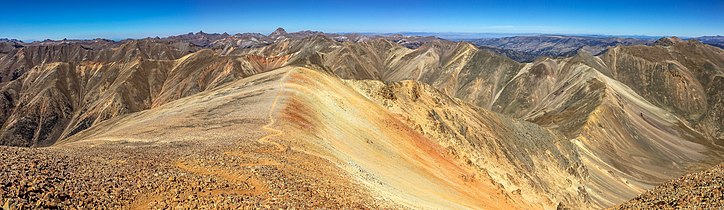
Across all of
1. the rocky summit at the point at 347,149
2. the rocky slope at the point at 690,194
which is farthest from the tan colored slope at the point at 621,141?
the rocky slope at the point at 690,194

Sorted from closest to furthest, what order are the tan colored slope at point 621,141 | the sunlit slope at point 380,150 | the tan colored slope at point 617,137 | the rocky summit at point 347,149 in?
the rocky summit at point 347,149 < the sunlit slope at point 380,150 < the tan colored slope at point 621,141 < the tan colored slope at point 617,137

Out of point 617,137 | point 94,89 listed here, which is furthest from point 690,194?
point 94,89

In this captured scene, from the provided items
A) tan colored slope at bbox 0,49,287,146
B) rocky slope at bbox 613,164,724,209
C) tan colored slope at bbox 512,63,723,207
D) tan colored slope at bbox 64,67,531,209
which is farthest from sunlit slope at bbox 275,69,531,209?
tan colored slope at bbox 0,49,287,146

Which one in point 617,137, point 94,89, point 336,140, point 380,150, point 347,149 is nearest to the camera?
point 347,149

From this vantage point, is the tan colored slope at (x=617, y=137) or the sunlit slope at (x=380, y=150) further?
the tan colored slope at (x=617, y=137)

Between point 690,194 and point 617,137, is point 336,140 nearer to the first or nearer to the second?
point 690,194

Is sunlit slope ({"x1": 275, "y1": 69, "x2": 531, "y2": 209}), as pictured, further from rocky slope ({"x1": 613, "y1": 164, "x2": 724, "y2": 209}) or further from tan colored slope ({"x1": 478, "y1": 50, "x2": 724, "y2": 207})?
tan colored slope ({"x1": 478, "y1": 50, "x2": 724, "y2": 207})

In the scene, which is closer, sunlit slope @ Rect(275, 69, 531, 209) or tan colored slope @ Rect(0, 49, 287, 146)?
sunlit slope @ Rect(275, 69, 531, 209)

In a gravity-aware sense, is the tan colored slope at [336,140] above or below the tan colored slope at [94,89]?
above

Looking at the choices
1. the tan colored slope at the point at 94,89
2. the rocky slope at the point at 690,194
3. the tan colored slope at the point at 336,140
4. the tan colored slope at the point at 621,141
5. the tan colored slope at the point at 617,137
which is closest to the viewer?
the rocky slope at the point at 690,194

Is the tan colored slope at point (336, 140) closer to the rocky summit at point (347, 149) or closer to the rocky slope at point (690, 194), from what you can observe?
the rocky summit at point (347, 149)

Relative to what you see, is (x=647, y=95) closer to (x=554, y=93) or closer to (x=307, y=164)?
(x=554, y=93)

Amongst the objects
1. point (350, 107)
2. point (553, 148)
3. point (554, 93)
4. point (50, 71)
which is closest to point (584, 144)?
point (553, 148)
